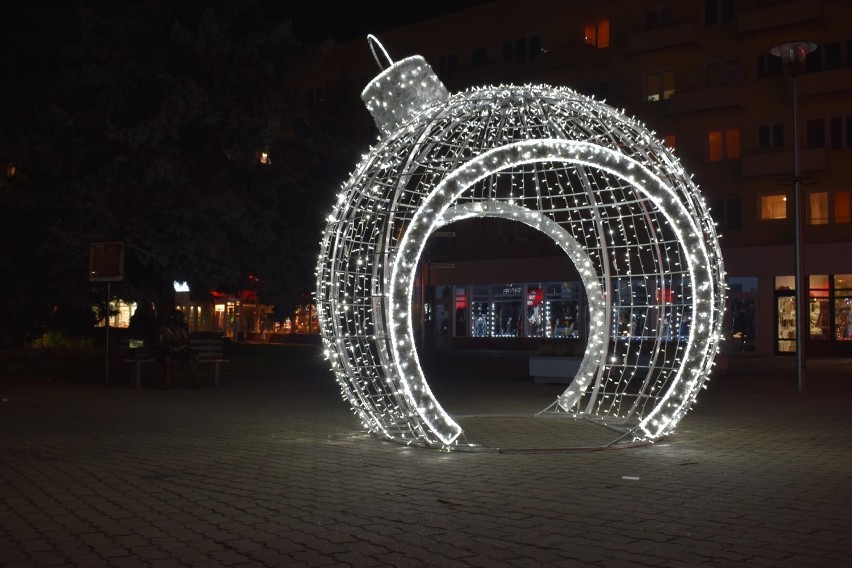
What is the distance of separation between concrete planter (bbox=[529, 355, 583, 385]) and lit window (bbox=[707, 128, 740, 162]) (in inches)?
713

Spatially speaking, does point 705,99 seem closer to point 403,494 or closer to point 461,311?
point 461,311

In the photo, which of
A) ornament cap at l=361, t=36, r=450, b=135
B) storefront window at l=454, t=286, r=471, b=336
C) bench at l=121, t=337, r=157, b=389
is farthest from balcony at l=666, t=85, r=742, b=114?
ornament cap at l=361, t=36, r=450, b=135

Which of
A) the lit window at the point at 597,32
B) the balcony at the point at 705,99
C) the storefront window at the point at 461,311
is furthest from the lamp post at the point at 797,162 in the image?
the storefront window at the point at 461,311

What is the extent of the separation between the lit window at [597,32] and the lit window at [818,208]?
33.1 ft

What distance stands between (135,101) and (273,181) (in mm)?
3915

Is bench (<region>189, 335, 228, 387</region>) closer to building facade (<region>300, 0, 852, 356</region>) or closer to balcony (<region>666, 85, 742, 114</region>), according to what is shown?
building facade (<region>300, 0, 852, 356</region>)

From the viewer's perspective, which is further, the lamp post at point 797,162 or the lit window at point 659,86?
the lit window at point 659,86

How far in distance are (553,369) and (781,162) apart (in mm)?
17442

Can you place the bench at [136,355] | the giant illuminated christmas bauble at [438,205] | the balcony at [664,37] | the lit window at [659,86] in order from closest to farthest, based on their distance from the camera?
the giant illuminated christmas bauble at [438,205] < the bench at [136,355] < the balcony at [664,37] < the lit window at [659,86]

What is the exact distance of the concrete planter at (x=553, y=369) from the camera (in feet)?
60.2

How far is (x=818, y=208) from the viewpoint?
31.8 metres

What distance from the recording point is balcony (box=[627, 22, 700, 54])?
33.7 meters

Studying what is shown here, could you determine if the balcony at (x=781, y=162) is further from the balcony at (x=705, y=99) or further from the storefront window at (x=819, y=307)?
the storefront window at (x=819, y=307)

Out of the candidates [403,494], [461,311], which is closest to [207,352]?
[403,494]
